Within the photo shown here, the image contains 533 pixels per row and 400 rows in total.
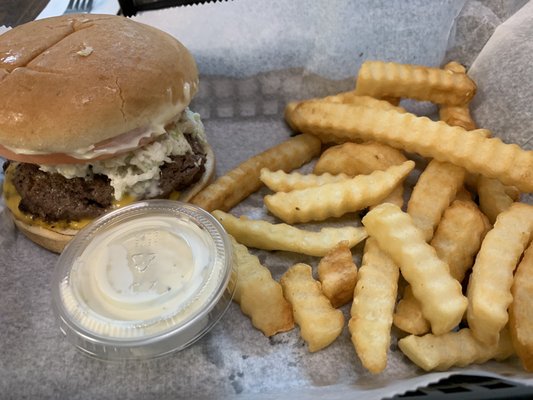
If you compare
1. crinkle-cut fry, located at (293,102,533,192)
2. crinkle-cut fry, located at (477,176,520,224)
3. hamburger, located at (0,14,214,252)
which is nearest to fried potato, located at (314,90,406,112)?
crinkle-cut fry, located at (293,102,533,192)

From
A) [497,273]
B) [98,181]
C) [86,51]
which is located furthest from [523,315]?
[86,51]

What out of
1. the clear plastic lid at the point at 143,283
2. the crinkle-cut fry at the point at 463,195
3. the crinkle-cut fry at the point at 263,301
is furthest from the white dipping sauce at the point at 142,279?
the crinkle-cut fry at the point at 463,195

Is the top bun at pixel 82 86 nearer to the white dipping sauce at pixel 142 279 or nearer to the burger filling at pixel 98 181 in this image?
the burger filling at pixel 98 181

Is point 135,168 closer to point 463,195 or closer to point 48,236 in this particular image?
point 48,236

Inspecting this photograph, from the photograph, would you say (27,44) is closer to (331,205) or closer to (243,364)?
(331,205)

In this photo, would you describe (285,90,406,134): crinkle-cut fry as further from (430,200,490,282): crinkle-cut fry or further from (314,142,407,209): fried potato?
(430,200,490,282): crinkle-cut fry
